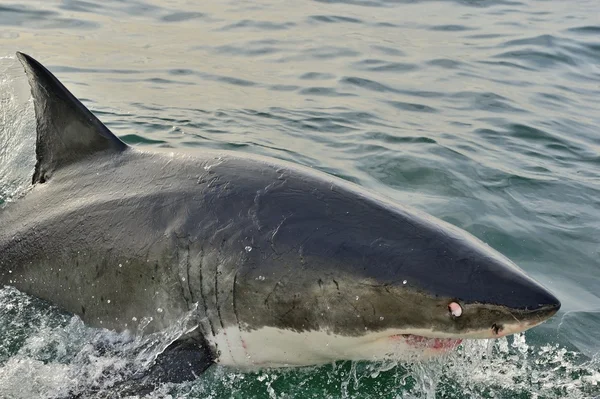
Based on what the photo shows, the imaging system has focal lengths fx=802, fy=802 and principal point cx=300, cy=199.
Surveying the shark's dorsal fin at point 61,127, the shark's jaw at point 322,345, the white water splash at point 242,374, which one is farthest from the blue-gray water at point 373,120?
the shark's dorsal fin at point 61,127

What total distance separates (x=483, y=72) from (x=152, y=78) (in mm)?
4236

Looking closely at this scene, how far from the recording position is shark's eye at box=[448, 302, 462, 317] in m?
3.05

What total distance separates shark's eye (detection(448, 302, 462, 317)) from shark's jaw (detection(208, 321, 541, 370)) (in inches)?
3.9

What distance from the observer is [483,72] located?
10.4 meters

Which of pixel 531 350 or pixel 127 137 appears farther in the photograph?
pixel 127 137

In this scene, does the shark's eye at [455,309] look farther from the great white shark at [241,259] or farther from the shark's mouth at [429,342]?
the shark's mouth at [429,342]

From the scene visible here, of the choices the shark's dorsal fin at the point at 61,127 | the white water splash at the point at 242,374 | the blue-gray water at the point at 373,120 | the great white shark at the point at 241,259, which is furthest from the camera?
the shark's dorsal fin at the point at 61,127

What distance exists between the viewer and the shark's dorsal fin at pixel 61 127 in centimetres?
420

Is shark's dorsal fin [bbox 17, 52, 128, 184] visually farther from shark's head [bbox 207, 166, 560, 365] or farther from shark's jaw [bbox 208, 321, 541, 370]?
shark's jaw [bbox 208, 321, 541, 370]

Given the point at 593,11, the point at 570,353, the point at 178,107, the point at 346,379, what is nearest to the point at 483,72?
the point at 178,107

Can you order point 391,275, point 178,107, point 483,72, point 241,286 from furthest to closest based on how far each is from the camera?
1. point 483,72
2. point 178,107
3. point 241,286
4. point 391,275

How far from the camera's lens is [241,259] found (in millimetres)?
3500

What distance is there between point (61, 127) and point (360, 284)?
1.97 meters

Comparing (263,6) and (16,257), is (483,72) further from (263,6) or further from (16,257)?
(16,257)
